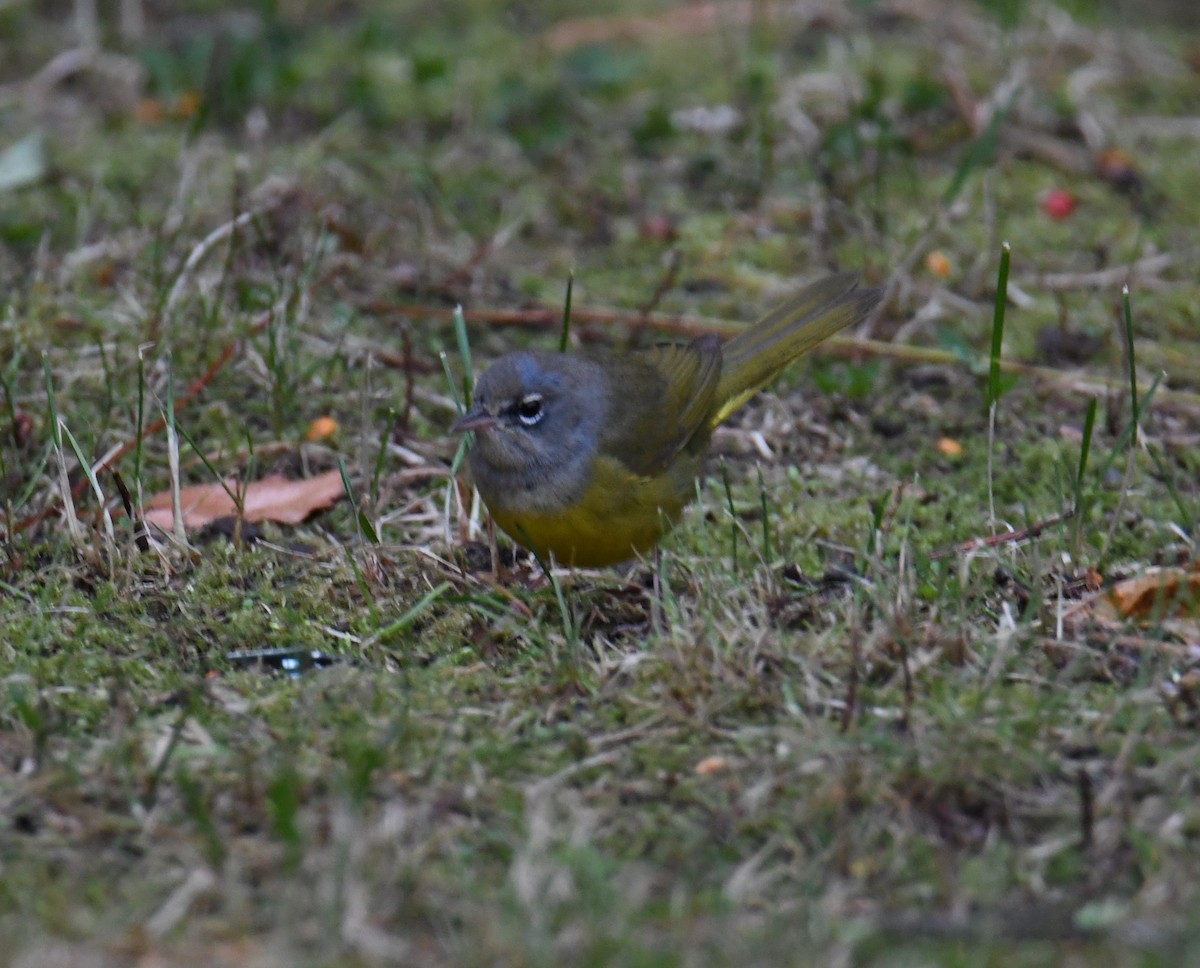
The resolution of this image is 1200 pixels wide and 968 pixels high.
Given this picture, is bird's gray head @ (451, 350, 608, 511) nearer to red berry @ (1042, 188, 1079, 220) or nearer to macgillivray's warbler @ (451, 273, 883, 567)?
macgillivray's warbler @ (451, 273, 883, 567)

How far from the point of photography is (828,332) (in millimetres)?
5383

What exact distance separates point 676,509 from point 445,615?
0.86 metres

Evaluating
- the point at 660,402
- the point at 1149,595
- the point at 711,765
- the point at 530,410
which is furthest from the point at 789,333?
the point at 711,765

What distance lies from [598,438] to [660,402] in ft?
1.00

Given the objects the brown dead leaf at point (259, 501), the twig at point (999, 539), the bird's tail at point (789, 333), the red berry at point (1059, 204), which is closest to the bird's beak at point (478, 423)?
the brown dead leaf at point (259, 501)

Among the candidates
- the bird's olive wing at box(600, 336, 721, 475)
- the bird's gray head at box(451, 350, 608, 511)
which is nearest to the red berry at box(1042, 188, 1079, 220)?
the bird's olive wing at box(600, 336, 721, 475)

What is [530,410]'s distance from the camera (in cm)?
479

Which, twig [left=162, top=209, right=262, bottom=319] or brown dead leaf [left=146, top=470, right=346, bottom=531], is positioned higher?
twig [left=162, top=209, right=262, bottom=319]

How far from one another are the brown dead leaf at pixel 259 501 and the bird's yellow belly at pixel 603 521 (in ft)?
2.52

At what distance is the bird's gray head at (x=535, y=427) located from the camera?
15.1ft

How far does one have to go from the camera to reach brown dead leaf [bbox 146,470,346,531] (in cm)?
498

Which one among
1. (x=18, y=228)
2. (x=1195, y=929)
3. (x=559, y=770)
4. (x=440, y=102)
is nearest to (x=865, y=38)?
(x=440, y=102)

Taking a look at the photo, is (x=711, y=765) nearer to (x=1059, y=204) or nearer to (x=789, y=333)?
(x=789, y=333)

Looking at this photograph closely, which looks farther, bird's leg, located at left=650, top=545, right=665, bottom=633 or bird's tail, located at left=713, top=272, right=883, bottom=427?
bird's tail, located at left=713, top=272, right=883, bottom=427
